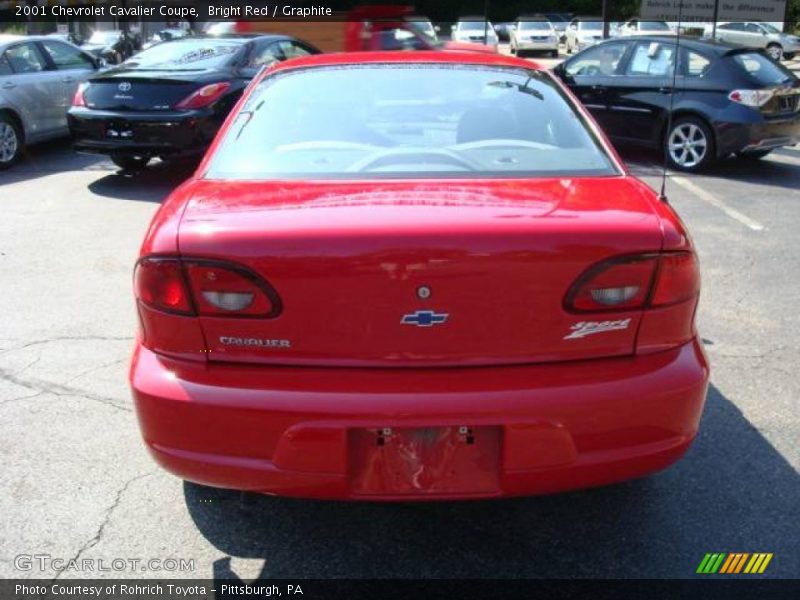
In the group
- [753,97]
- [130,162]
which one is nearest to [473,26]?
[753,97]

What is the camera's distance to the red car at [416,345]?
2.29m

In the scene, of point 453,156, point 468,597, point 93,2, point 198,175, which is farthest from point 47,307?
point 93,2

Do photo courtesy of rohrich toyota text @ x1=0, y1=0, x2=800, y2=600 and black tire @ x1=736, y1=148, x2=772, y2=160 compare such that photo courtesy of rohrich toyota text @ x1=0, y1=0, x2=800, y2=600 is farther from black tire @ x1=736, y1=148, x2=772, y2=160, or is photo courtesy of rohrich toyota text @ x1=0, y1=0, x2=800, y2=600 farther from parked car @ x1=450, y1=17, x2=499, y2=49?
parked car @ x1=450, y1=17, x2=499, y2=49

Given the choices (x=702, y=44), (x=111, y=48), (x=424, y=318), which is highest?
(x=702, y=44)

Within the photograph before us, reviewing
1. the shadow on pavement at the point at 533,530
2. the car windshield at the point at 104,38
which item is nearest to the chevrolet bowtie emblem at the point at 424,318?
the shadow on pavement at the point at 533,530

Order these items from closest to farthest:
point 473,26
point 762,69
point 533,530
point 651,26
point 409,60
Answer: point 533,530, point 409,60, point 762,69, point 651,26, point 473,26

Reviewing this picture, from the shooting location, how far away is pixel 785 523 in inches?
114

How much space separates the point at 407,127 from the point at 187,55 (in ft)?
21.9

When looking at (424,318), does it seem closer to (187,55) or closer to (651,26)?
(187,55)

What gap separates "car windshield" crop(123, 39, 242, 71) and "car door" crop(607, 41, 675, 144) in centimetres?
455

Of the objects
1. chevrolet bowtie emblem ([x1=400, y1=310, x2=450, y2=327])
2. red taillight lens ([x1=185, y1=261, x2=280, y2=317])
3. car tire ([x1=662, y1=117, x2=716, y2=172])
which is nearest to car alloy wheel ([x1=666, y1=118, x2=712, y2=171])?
car tire ([x1=662, y1=117, x2=716, y2=172])

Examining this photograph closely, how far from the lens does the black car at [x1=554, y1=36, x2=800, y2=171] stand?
29.6ft

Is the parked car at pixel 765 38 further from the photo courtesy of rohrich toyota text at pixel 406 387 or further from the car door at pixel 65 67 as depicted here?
the photo courtesy of rohrich toyota text at pixel 406 387

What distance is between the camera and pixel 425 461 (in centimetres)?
236
